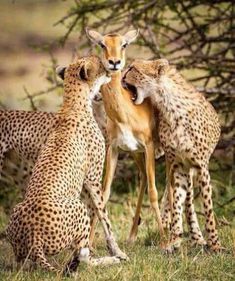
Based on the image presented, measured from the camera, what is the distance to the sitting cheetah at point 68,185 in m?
6.09

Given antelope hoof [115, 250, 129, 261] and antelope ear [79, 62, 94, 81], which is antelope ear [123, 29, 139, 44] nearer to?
antelope ear [79, 62, 94, 81]

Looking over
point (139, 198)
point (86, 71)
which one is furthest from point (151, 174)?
point (86, 71)

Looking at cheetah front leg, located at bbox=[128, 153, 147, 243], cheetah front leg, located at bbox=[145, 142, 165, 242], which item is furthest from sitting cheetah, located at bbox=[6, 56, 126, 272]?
cheetah front leg, located at bbox=[128, 153, 147, 243]

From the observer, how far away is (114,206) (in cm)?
945

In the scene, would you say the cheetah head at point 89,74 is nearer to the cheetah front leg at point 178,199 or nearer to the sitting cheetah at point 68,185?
the sitting cheetah at point 68,185

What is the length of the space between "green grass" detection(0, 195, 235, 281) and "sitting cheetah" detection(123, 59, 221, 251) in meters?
0.22

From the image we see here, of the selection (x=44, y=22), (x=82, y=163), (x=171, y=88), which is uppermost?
(x=44, y=22)

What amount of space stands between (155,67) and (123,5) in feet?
8.43

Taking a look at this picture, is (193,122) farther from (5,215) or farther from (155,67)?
(5,215)

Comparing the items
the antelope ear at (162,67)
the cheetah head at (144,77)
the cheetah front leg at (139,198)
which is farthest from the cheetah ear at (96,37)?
the cheetah front leg at (139,198)

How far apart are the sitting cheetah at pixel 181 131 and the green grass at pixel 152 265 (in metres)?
0.22

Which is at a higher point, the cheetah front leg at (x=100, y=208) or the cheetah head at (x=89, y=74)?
the cheetah head at (x=89, y=74)

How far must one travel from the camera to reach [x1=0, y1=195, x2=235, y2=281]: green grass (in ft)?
19.8

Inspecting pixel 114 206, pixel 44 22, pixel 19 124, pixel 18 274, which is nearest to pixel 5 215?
pixel 114 206
